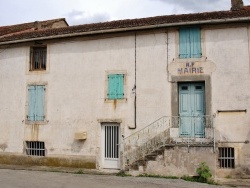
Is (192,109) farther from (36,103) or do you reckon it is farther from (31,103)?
(31,103)

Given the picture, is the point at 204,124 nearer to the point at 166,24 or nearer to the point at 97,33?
the point at 166,24

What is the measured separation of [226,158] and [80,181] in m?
5.47

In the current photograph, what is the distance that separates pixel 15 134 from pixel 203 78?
884cm

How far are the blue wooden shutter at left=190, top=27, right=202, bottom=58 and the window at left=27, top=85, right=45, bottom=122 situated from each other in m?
6.86

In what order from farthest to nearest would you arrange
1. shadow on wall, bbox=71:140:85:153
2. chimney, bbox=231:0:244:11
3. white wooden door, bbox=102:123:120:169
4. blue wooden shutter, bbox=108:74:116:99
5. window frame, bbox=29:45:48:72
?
window frame, bbox=29:45:48:72 → chimney, bbox=231:0:244:11 → shadow on wall, bbox=71:140:85:153 → blue wooden shutter, bbox=108:74:116:99 → white wooden door, bbox=102:123:120:169

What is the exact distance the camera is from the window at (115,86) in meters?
14.2

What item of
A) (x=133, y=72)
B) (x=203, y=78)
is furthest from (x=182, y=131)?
(x=133, y=72)

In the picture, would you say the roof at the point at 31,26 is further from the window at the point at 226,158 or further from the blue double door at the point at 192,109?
the window at the point at 226,158

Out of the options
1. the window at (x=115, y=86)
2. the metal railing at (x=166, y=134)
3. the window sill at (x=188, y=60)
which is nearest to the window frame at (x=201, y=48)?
the window sill at (x=188, y=60)

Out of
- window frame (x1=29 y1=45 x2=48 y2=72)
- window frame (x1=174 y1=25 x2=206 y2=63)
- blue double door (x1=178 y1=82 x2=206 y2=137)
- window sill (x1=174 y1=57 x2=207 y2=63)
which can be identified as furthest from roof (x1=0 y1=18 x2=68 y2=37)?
blue double door (x1=178 y1=82 x2=206 y2=137)

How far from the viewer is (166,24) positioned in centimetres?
1340

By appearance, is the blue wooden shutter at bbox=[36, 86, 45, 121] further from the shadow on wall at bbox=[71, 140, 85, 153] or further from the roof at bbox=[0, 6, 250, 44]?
the roof at bbox=[0, 6, 250, 44]

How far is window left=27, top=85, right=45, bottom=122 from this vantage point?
15.3 m

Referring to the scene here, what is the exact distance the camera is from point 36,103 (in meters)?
15.4
